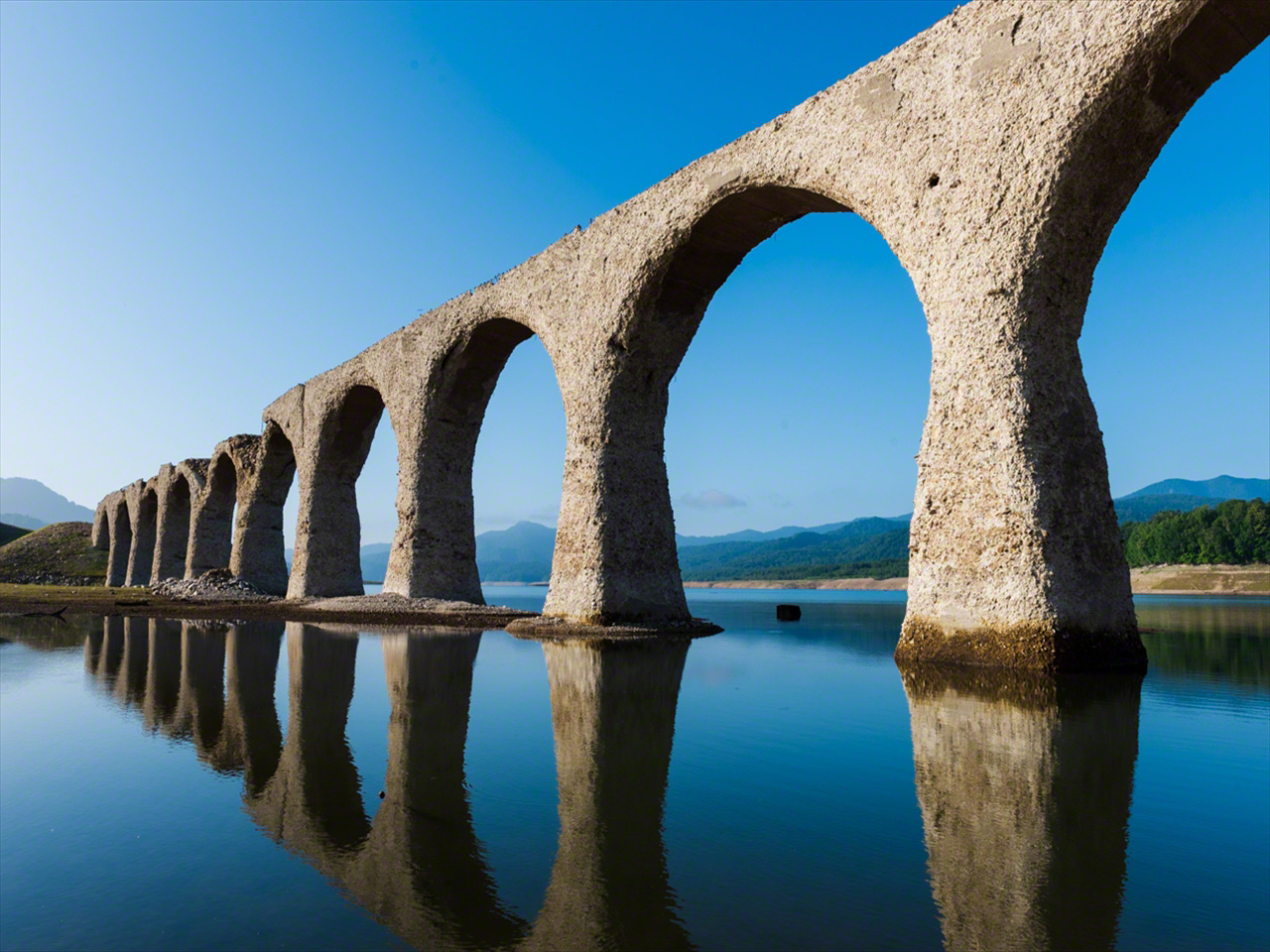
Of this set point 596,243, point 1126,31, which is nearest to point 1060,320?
point 1126,31

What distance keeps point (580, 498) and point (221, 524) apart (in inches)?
864

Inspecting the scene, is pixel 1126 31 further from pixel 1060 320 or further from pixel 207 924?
pixel 207 924

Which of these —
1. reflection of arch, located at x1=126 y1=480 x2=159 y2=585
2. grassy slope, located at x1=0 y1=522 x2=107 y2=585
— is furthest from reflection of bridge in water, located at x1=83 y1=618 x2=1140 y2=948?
grassy slope, located at x1=0 y1=522 x2=107 y2=585

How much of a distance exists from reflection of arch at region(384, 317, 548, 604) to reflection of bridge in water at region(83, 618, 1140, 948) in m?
9.28

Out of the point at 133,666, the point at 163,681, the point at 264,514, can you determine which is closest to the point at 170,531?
the point at 264,514

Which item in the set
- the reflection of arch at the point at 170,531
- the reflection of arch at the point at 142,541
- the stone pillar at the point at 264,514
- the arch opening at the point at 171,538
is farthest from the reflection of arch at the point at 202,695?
the reflection of arch at the point at 142,541

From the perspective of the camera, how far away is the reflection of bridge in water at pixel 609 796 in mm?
1867

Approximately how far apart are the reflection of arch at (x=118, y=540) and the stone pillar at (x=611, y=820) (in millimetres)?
42989

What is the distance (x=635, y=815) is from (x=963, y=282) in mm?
6078

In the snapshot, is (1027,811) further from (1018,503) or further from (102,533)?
(102,533)

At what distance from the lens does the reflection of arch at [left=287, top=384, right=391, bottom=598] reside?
19.2 metres

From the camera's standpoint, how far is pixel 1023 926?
5.81ft

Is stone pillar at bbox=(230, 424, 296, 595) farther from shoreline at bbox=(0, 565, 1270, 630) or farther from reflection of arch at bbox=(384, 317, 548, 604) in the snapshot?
reflection of arch at bbox=(384, 317, 548, 604)

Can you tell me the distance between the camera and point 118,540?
40.9 meters
